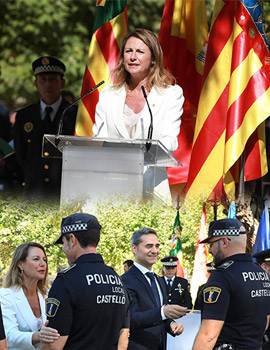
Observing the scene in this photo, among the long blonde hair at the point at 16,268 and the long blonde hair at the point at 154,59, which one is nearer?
the long blonde hair at the point at 16,268

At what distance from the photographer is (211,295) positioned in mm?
4543

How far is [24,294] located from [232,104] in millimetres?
2469

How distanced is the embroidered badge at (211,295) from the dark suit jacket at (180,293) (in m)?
1.61

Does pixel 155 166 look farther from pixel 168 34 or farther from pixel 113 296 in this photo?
pixel 168 34

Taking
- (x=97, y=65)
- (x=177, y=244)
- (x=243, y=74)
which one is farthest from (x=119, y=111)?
(x=97, y=65)

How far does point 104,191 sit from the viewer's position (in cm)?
441

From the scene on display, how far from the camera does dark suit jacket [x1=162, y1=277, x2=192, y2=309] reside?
6.31 meters

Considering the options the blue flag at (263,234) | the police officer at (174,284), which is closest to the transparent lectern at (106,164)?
the police officer at (174,284)

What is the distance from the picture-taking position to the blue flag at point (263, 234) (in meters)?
7.03

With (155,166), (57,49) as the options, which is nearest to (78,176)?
(155,166)

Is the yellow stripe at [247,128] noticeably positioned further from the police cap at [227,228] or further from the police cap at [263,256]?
the police cap at [227,228]

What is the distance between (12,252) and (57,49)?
10172 mm

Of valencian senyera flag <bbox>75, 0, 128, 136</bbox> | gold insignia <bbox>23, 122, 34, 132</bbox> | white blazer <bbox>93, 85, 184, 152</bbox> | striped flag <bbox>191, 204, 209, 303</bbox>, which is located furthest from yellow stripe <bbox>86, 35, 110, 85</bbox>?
white blazer <bbox>93, 85, 184, 152</bbox>

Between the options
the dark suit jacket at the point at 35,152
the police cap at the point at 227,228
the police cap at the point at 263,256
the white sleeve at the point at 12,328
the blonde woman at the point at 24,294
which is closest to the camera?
the white sleeve at the point at 12,328
